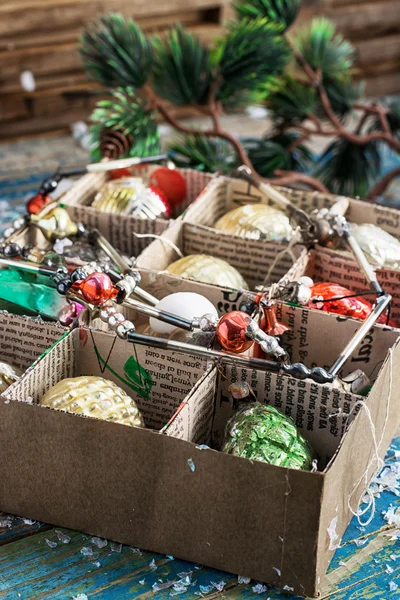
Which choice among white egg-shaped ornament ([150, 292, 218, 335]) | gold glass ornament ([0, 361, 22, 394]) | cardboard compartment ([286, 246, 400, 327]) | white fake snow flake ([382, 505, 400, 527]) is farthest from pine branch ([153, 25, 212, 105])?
white fake snow flake ([382, 505, 400, 527])

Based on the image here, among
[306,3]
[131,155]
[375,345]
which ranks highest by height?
[306,3]

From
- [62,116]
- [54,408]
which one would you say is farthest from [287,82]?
[54,408]

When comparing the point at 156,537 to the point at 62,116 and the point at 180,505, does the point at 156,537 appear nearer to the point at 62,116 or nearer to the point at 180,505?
the point at 180,505

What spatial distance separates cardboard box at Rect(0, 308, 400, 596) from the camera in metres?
0.85

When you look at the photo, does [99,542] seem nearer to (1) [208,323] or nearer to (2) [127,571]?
(2) [127,571]

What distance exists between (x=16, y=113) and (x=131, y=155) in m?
0.86

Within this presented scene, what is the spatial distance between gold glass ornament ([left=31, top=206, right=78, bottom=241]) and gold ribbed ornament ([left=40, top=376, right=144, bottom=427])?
0.35 m

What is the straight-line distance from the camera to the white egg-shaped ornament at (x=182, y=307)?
41.5 inches

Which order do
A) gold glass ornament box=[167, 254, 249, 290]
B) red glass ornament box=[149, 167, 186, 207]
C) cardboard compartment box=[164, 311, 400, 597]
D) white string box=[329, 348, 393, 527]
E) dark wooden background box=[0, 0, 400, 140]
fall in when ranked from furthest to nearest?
dark wooden background box=[0, 0, 400, 140] < red glass ornament box=[149, 167, 186, 207] < gold glass ornament box=[167, 254, 249, 290] < white string box=[329, 348, 393, 527] < cardboard compartment box=[164, 311, 400, 597]

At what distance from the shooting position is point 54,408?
2.95 ft

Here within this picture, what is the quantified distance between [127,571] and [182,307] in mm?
311

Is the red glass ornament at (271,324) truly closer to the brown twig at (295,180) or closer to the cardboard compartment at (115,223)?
the cardboard compartment at (115,223)

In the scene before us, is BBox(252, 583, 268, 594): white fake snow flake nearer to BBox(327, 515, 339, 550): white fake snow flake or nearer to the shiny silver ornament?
BBox(327, 515, 339, 550): white fake snow flake

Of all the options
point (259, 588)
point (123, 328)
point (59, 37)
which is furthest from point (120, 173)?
point (59, 37)
